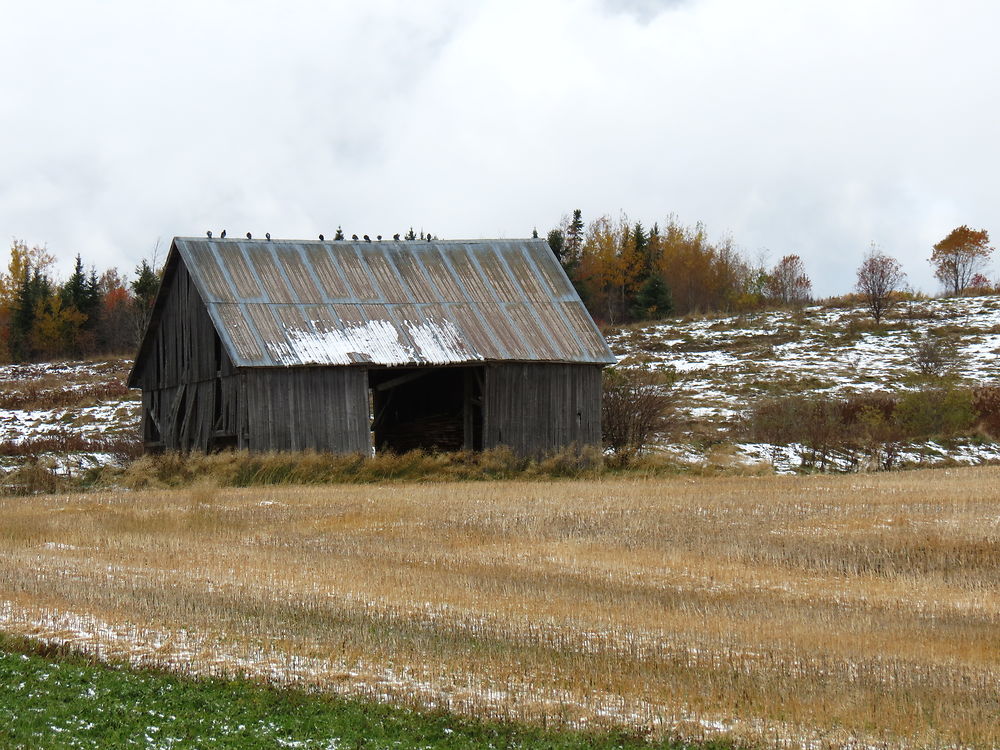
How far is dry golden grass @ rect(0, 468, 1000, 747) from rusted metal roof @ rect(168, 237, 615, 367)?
6.98 metres

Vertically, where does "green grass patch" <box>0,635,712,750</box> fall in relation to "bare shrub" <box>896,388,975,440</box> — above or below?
below

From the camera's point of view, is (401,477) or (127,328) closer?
(401,477)

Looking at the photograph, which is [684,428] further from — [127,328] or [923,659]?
[127,328]

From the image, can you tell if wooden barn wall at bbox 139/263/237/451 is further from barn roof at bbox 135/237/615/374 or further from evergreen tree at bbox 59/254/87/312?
evergreen tree at bbox 59/254/87/312

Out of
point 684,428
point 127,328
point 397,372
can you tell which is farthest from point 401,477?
point 127,328

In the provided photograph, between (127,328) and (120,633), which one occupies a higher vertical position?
(127,328)

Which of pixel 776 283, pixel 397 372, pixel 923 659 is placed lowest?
pixel 923 659

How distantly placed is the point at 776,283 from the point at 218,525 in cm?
8675

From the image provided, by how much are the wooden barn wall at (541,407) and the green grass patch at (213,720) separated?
1931 cm

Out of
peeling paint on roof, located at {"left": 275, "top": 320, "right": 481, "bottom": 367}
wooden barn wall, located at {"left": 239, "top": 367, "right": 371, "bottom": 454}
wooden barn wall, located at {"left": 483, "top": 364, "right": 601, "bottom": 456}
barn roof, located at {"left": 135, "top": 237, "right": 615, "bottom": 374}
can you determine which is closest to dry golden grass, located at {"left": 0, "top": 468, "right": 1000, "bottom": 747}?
wooden barn wall, located at {"left": 239, "top": 367, "right": 371, "bottom": 454}

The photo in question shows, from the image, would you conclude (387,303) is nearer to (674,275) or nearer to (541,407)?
(541,407)

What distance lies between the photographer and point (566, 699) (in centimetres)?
855

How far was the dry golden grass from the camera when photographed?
28.3 feet

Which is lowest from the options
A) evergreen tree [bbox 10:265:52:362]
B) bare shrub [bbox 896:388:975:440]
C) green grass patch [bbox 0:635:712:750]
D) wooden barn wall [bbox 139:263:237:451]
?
green grass patch [bbox 0:635:712:750]
